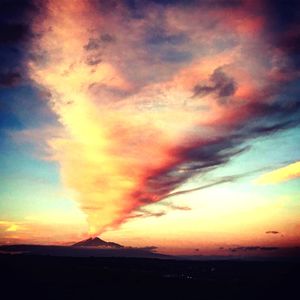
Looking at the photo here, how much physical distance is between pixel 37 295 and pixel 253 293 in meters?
50.7

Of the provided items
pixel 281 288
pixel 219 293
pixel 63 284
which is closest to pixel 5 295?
pixel 63 284

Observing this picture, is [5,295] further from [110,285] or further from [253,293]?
[253,293]

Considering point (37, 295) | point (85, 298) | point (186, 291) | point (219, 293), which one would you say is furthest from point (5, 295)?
point (219, 293)

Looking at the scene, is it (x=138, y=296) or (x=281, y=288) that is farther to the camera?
(x=138, y=296)

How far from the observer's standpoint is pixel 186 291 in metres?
90.2

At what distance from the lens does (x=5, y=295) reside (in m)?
71.5

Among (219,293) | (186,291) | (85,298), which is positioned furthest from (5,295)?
(219,293)

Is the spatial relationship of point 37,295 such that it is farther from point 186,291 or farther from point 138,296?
point 186,291

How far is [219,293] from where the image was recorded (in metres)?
86.6

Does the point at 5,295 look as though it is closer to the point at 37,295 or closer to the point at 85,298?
the point at 37,295

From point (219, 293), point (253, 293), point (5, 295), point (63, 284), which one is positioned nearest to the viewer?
point (5, 295)

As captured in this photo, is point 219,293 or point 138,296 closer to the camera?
point 138,296

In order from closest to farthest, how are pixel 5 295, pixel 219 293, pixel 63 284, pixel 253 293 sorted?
1. pixel 5 295
2. pixel 253 293
3. pixel 219 293
4. pixel 63 284

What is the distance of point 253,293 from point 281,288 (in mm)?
6997
